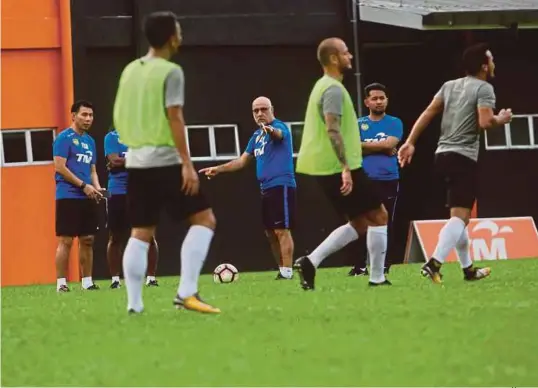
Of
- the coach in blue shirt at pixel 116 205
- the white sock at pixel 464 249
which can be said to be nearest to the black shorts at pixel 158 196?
the white sock at pixel 464 249

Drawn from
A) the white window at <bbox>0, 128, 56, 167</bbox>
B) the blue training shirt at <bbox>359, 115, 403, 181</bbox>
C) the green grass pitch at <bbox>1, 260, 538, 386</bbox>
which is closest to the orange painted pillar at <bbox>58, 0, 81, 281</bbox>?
the white window at <bbox>0, 128, 56, 167</bbox>

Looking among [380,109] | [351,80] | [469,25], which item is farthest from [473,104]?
[351,80]

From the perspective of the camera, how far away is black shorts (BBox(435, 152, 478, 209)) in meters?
14.2

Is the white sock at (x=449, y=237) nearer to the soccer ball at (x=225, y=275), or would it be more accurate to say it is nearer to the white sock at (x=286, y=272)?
the white sock at (x=286, y=272)

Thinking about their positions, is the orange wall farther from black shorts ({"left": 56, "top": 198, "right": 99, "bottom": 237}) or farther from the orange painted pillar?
black shorts ({"left": 56, "top": 198, "right": 99, "bottom": 237})

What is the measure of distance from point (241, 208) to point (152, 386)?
2106 centimetres

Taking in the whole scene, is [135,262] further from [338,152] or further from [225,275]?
[225,275]

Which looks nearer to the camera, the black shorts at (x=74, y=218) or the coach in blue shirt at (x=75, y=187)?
the coach in blue shirt at (x=75, y=187)

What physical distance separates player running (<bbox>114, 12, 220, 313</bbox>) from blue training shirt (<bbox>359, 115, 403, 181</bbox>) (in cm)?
675

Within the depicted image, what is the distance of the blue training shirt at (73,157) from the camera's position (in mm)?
17891

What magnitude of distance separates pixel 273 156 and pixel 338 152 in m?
5.83

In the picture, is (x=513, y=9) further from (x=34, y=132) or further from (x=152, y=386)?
(x=152, y=386)

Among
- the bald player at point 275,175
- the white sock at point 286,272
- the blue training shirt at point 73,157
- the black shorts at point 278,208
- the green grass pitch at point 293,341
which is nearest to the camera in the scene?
the green grass pitch at point 293,341

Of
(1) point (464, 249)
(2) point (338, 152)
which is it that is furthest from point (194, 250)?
(1) point (464, 249)
